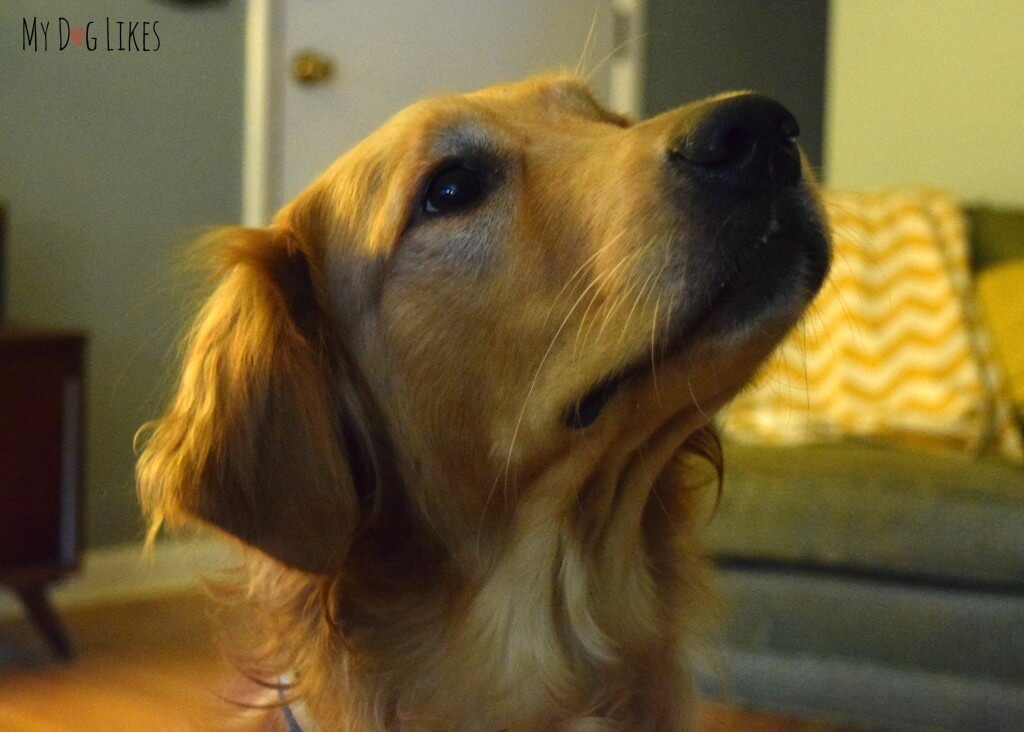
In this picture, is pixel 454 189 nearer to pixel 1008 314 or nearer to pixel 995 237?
pixel 1008 314

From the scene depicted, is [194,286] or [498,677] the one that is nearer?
[498,677]

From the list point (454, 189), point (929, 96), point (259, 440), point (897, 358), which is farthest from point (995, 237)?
point (259, 440)

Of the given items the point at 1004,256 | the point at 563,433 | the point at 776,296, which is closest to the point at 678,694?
the point at 563,433

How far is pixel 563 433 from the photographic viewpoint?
4.12 feet

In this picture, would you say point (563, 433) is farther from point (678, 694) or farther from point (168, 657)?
point (168, 657)

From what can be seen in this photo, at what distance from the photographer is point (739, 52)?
18.5 ft

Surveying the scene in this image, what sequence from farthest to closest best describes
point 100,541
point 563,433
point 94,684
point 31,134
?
point 100,541, point 31,134, point 94,684, point 563,433

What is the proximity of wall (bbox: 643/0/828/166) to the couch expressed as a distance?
3.10m

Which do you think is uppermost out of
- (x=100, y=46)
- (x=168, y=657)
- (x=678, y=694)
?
(x=100, y=46)

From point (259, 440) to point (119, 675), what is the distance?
6.63 feet

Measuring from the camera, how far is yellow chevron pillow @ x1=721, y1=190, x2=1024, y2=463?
281cm

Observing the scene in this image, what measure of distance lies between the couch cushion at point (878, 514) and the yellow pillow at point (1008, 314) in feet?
1.40

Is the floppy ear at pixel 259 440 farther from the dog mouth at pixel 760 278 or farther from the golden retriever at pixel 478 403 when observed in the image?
the dog mouth at pixel 760 278

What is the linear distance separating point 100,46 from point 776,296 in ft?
9.42
